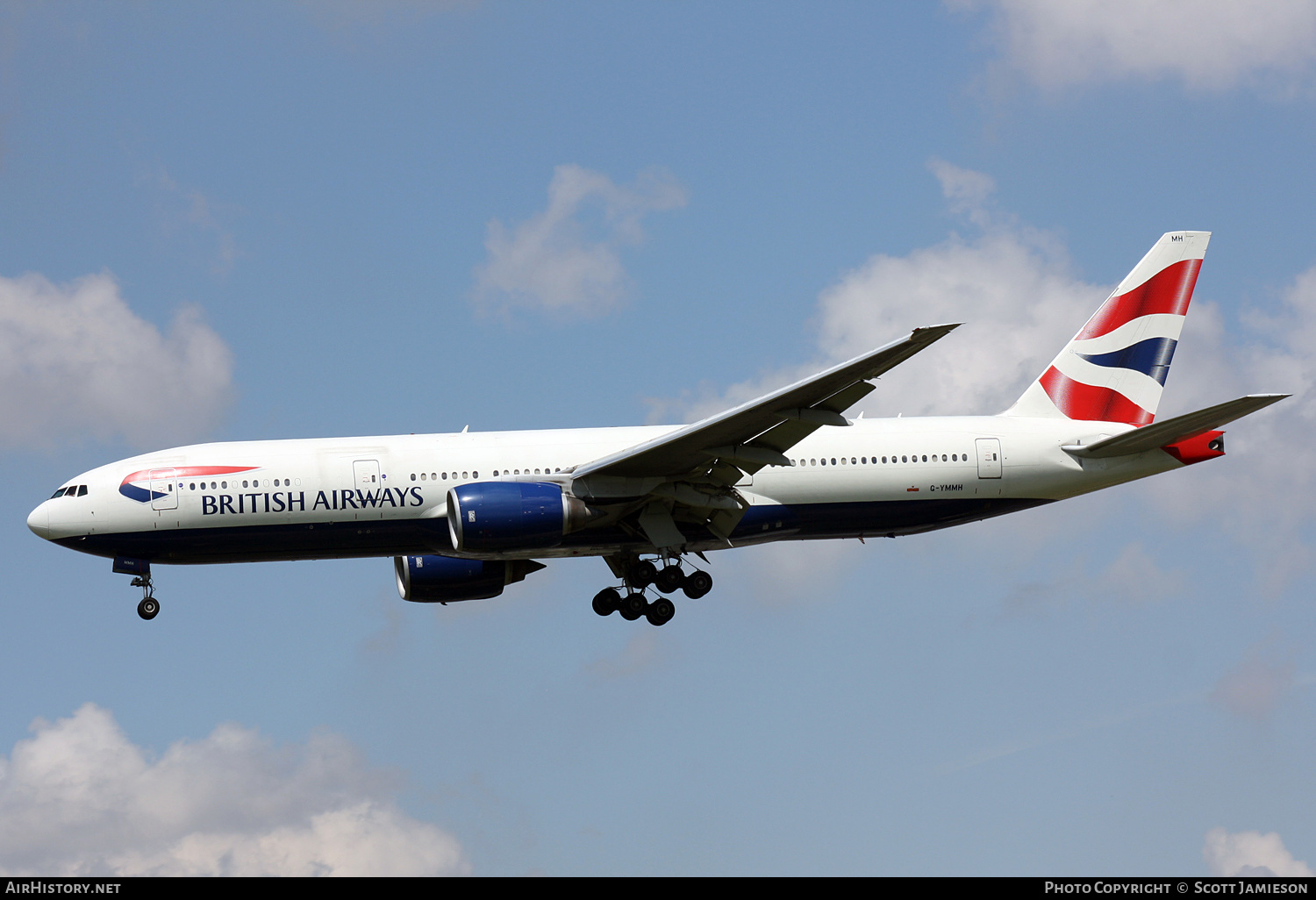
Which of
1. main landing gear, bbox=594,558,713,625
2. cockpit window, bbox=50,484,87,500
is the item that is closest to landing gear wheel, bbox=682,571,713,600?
main landing gear, bbox=594,558,713,625

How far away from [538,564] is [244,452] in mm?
8136

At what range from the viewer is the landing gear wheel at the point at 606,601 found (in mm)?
32469

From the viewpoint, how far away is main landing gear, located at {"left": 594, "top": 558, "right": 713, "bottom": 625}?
31.8 meters

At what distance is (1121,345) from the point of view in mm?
34938

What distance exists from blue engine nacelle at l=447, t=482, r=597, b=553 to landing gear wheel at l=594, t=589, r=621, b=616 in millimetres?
4053

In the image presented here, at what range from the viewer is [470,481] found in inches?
1179

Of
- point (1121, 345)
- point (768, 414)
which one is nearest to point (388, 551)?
point (768, 414)

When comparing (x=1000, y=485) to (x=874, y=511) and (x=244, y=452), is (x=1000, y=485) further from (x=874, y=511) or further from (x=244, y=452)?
(x=244, y=452)

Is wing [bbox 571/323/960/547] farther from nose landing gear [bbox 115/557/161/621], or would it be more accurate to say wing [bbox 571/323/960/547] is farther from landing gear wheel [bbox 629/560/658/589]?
nose landing gear [bbox 115/557/161/621]

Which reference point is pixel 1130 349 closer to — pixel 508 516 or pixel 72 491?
pixel 508 516

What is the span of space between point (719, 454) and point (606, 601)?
579cm

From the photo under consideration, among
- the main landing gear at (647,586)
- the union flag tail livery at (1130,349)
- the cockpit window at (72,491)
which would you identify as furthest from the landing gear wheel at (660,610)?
the cockpit window at (72,491)
